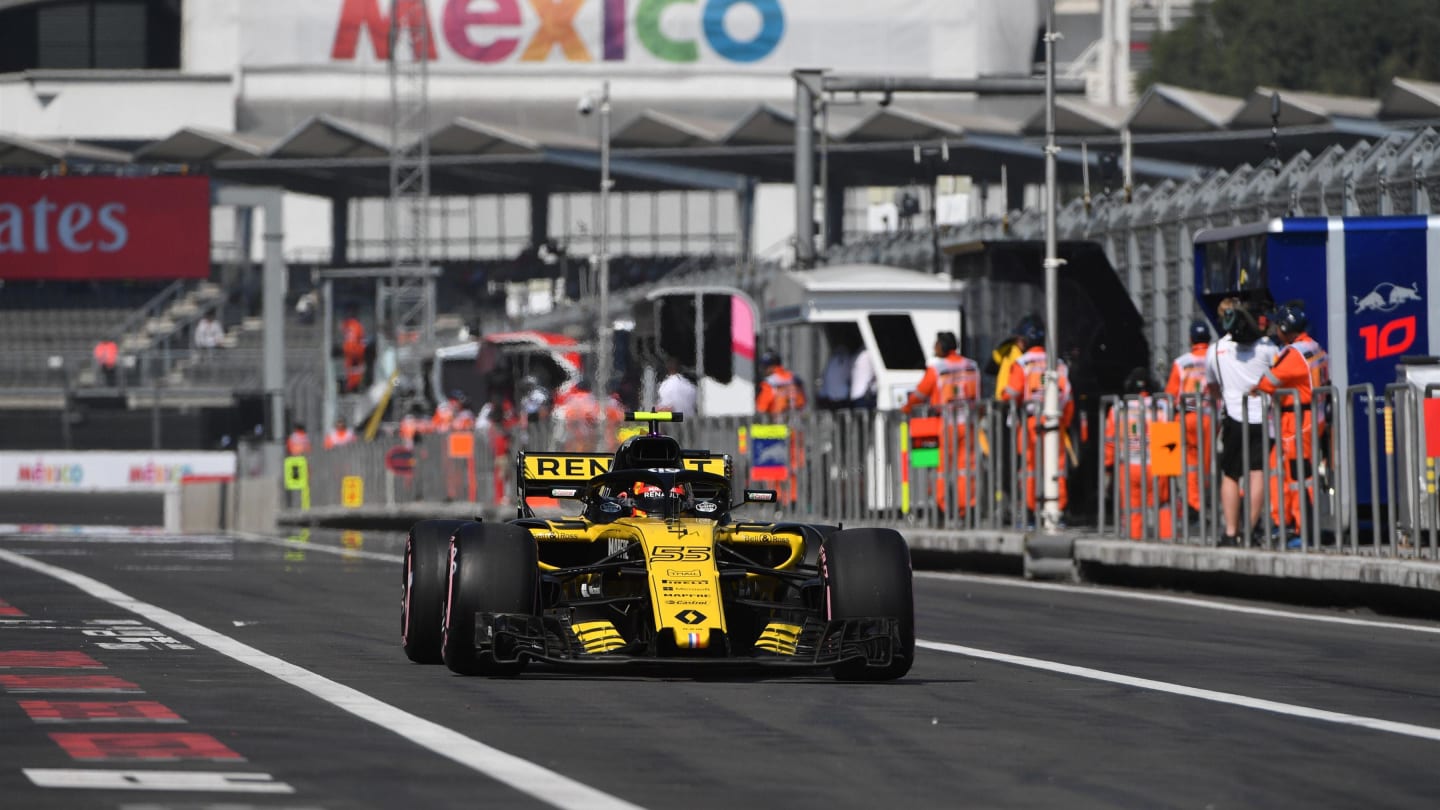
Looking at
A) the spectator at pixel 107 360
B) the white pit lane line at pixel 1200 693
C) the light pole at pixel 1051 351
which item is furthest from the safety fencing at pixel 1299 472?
the spectator at pixel 107 360

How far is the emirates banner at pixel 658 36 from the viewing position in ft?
284

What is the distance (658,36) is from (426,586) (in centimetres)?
7560

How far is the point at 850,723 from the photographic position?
1020cm

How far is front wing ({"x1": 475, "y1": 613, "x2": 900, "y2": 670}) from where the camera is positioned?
11.6 m

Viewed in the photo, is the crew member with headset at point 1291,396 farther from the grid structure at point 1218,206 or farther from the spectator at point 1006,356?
the spectator at point 1006,356

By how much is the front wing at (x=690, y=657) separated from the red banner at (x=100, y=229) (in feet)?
224

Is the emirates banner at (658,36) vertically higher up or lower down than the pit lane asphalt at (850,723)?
higher up

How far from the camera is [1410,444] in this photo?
17.0 meters

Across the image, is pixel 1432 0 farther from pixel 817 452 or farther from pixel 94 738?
pixel 94 738

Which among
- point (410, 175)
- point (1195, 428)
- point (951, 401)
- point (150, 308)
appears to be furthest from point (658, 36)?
point (1195, 428)

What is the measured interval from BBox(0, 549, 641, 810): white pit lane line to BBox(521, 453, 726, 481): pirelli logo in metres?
1.38

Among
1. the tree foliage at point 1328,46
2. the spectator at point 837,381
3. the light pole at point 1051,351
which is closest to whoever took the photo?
the light pole at point 1051,351

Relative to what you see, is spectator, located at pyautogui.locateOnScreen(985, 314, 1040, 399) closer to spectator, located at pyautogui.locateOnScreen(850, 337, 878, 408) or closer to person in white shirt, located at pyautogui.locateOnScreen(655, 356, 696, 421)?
spectator, located at pyautogui.locateOnScreen(850, 337, 878, 408)

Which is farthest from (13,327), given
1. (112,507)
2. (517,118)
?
(112,507)
